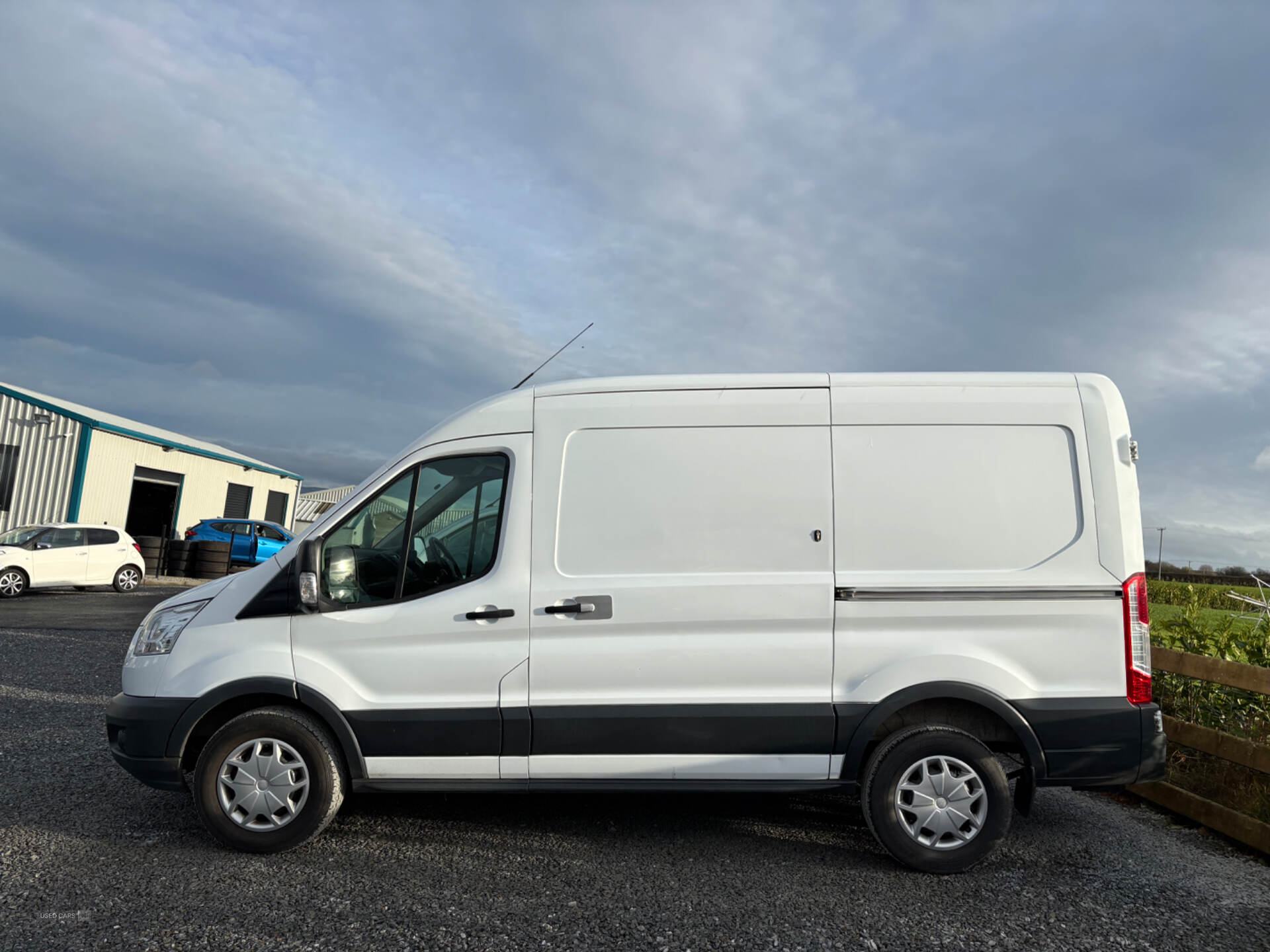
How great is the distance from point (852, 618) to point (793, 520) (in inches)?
20.9

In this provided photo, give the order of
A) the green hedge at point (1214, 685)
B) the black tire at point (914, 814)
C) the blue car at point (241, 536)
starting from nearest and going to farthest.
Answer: the black tire at point (914, 814) < the green hedge at point (1214, 685) < the blue car at point (241, 536)

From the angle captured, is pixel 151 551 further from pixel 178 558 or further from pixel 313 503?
pixel 313 503

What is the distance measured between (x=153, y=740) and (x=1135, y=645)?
466 centimetres

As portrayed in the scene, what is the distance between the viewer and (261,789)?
163 inches

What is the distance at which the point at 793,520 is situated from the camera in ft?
13.6

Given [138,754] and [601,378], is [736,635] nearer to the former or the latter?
[601,378]

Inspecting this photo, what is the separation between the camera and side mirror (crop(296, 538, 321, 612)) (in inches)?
166

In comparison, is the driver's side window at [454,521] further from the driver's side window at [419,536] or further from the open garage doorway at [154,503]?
the open garage doorway at [154,503]

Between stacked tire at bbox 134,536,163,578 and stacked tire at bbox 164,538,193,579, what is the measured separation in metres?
0.25

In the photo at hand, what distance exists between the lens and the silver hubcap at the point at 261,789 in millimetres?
4129

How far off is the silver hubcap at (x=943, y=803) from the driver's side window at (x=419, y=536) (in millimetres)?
2251

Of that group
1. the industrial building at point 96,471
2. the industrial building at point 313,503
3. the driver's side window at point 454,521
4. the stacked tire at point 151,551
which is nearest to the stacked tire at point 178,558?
the stacked tire at point 151,551

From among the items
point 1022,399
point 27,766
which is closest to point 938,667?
point 1022,399

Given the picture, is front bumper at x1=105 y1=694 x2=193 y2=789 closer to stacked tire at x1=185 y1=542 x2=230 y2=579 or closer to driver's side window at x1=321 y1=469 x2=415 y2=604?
driver's side window at x1=321 y1=469 x2=415 y2=604
